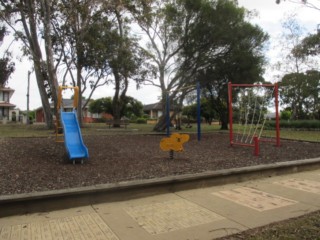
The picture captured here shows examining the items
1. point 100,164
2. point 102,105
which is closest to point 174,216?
point 100,164

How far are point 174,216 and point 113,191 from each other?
113cm

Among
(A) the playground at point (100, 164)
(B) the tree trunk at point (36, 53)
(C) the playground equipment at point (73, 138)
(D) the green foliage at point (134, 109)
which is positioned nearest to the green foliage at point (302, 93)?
(B) the tree trunk at point (36, 53)

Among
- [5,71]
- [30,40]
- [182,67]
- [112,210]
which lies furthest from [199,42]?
[112,210]

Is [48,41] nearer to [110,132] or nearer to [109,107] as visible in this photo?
[110,132]

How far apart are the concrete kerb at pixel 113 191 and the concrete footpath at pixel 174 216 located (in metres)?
0.09

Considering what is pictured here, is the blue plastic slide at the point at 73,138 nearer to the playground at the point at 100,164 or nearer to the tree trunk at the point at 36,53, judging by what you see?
the playground at the point at 100,164

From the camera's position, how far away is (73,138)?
8.90m

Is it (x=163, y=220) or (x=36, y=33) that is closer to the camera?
(x=163, y=220)

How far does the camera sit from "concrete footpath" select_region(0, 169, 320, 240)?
12.8ft

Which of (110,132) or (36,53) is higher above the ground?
(36,53)

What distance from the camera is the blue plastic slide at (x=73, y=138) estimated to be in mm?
7886

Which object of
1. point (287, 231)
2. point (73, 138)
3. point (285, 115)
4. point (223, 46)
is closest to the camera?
point (287, 231)

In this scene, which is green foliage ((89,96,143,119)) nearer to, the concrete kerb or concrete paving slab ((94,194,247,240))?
the concrete kerb

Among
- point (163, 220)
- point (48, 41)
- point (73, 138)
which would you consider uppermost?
→ point (48, 41)
